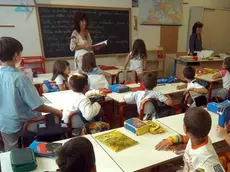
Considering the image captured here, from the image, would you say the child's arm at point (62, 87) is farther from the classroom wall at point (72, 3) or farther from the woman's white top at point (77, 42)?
the classroom wall at point (72, 3)

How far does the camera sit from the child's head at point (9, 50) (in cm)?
172

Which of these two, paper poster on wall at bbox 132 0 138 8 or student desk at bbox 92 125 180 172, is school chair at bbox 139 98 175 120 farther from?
paper poster on wall at bbox 132 0 138 8

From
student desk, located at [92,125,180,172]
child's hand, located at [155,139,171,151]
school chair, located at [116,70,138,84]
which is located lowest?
school chair, located at [116,70,138,84]

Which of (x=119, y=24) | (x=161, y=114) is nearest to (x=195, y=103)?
(x=161, y=114)

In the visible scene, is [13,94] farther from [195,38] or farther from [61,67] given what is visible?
[195,38]

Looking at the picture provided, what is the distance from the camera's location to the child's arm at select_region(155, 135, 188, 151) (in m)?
1.47

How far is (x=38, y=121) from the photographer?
194 cm

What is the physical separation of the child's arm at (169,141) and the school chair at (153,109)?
31.0 inches

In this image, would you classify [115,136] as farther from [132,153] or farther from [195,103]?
[195,103]

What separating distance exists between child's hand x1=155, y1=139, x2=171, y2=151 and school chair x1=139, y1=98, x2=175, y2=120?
2.68 feet

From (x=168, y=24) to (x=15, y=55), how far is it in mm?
5388

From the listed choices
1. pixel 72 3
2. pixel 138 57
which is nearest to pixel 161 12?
pixel 72 3

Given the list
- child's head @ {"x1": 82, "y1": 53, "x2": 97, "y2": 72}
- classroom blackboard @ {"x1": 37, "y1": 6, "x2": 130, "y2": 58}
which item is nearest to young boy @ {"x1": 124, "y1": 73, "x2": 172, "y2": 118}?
child's head @ {"x1": 82, "y1": 53, "x2": 97, "y2": 72}

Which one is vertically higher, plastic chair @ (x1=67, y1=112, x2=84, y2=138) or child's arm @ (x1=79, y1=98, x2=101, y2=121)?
child's arm @ (x1=79, y1=98, x2=101, y2=121)
